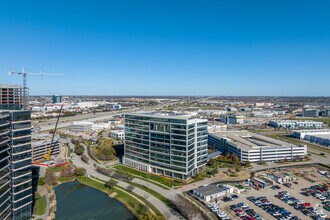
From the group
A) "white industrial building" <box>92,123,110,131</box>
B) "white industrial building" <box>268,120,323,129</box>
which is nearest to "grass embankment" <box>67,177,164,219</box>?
"white industrial building" <box>92,123,110,131</box>

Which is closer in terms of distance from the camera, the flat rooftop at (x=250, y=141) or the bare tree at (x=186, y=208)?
the bare tree at (x=186, y=208)

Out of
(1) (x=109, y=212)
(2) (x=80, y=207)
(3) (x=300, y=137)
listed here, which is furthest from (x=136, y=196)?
(3) (x=300, y=137)

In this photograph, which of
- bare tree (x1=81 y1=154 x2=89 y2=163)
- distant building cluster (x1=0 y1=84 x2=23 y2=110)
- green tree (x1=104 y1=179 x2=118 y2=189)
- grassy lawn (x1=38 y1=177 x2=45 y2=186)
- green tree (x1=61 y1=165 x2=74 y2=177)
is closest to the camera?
green tree (x1=104 y1=179 x2=118 y2=189)

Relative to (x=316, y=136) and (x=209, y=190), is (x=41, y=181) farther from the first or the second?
(x=316, y=136)

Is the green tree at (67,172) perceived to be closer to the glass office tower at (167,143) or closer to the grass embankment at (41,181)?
the grass embankment at (41,181)

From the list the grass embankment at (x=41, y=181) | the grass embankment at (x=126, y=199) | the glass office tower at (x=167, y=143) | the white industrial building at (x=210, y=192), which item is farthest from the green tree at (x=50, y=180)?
the white industrial building at (x=210, y=192)

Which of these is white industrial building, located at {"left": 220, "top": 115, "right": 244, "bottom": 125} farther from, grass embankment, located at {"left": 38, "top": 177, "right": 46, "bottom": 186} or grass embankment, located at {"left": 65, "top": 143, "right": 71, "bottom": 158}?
grass embankment, located at {"left": 38, "top": 177, "right": 46, "bottom": 186}

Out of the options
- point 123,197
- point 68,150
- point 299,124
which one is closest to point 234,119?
point 299,124
